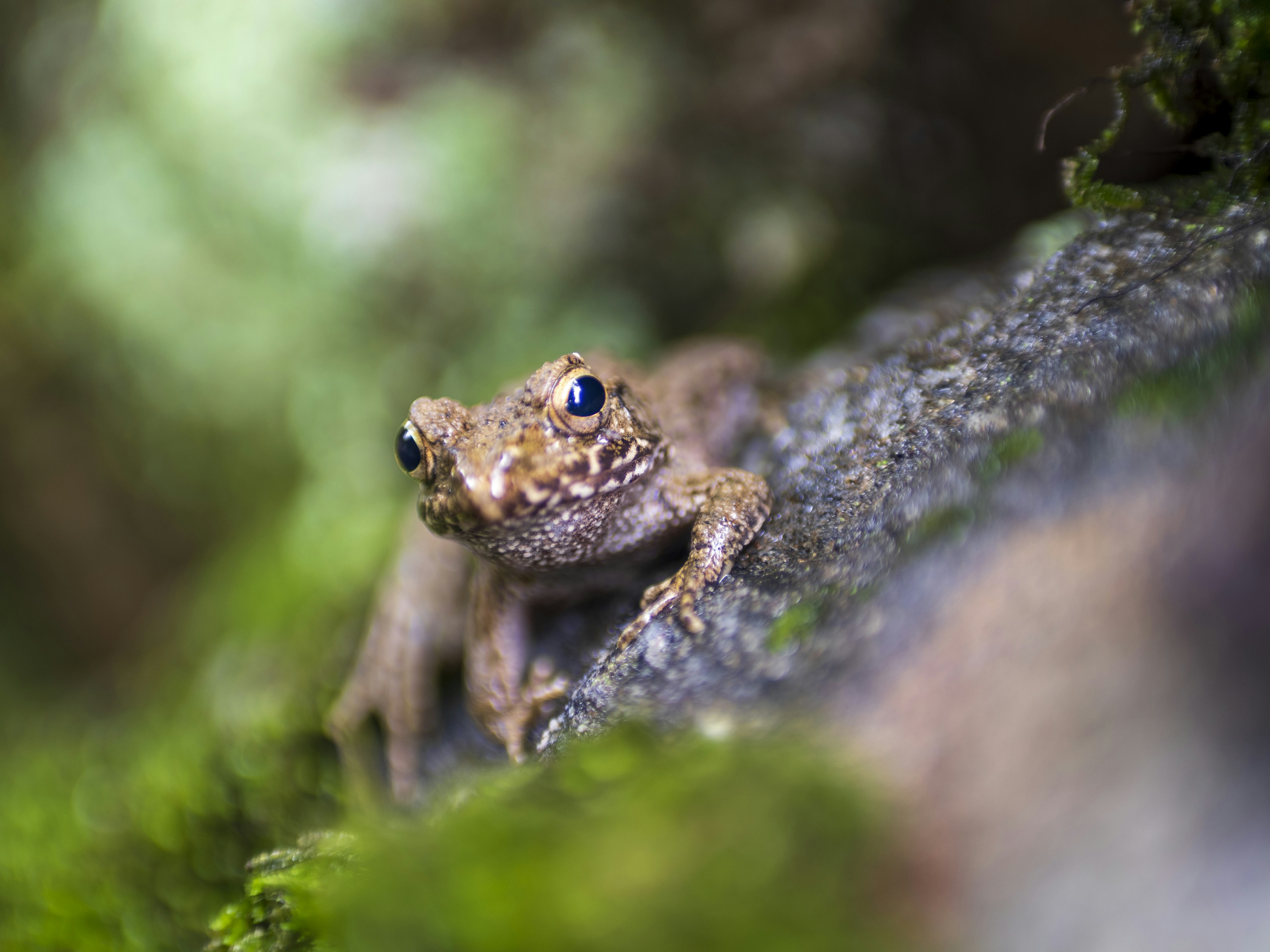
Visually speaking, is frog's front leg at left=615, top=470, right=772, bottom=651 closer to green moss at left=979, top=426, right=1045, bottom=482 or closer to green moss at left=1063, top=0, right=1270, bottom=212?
green moss at left=979, top=426, right=1045, bottom=482

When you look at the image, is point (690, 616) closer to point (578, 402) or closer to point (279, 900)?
point (578, 402)

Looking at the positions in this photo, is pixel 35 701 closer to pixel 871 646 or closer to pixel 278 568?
pixel 278 568

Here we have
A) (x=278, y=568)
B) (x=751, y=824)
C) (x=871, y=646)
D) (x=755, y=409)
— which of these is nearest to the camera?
(x=751, y=824)

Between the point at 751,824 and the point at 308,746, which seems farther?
the point at 308,746

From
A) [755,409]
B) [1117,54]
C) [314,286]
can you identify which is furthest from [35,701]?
[1117,54]

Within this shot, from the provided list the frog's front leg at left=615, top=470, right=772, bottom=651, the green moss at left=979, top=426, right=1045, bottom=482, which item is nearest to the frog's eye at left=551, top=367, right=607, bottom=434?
the frog's front leg at left=615, top=470, right=772, bottom=651

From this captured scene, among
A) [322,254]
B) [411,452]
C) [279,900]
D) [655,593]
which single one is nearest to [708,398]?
[655,593]

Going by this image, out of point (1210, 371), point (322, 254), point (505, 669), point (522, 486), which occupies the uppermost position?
point (322, 254)

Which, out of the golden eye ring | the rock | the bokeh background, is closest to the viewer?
the rock
